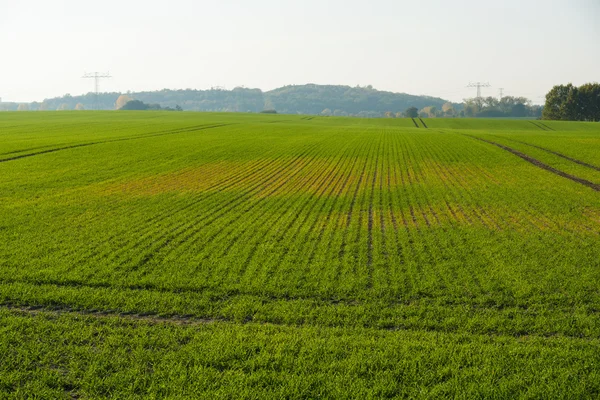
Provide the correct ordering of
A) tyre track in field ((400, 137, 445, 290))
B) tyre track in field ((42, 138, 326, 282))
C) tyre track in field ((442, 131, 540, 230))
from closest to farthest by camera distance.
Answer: tyre track in field ((400, 137, 445, 290))
tyre track in field ((42, 138, 326, 282))
tyre track in field ((442, 131, 540, 230))

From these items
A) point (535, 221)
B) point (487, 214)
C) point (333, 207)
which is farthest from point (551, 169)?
point (333, 207)

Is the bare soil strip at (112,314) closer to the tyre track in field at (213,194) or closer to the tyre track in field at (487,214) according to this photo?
the tyre track in field at (213,194)

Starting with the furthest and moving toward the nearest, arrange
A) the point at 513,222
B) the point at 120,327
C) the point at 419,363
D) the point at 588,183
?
the point at 588,183, the point at 513,222, the point at 120,327, the point at 419,363

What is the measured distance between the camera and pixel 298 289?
39.3 feet

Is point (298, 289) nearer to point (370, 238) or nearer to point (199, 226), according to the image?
point (370, 238)

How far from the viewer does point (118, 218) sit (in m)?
19.2

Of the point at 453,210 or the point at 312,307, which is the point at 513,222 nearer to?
the point at 453,210

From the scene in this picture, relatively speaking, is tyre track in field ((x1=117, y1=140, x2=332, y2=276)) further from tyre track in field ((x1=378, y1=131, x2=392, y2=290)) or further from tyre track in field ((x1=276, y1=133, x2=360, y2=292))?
tyre track in field ((x1=378, y1=131, x2=392, y2=290))

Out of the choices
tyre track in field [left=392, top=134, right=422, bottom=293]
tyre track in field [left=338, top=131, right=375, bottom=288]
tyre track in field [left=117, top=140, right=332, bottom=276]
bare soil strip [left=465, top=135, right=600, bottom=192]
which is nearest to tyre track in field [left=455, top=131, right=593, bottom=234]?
tyre track in field [left=392, top=134, right=422, bottom=293]

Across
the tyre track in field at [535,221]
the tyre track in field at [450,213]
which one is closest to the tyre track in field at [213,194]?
the tyre track in field at [450,213]

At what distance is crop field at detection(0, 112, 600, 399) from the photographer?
803 centimetres

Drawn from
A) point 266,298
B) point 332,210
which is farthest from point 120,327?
point 332,210

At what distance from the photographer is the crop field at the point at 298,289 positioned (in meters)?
8.03

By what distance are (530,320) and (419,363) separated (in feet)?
11.4
